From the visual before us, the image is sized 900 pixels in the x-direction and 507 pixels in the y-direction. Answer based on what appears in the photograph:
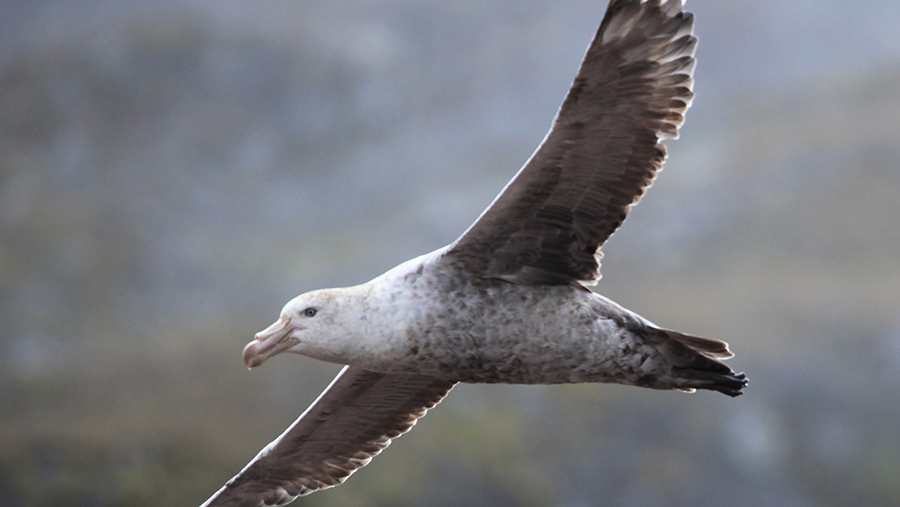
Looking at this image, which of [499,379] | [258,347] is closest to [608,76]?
[499,379]

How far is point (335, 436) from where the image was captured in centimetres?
577

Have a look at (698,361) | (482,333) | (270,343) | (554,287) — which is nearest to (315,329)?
(270,343)

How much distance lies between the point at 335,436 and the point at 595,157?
7.88ft

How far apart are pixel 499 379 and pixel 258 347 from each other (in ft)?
3.84

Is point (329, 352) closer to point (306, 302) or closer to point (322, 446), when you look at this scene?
point (306, 302)

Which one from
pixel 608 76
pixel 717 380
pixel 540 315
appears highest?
pixel 608 76

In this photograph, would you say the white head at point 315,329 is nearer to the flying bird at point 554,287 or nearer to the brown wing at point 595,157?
the flying bird at point 554,287

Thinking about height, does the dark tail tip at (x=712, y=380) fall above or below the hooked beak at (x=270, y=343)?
below

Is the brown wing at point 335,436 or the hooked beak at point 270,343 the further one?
the brown wing at point 335,436

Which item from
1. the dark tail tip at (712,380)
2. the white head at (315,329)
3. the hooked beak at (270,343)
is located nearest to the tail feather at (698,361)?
the dark tail tip at (712,380)

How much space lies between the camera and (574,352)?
459 cm

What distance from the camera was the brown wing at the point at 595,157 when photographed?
4266 millimetres

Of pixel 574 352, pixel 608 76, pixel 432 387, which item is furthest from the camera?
pixel 432 387

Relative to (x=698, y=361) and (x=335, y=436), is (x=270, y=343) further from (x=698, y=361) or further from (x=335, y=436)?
(x=698, y=361)
